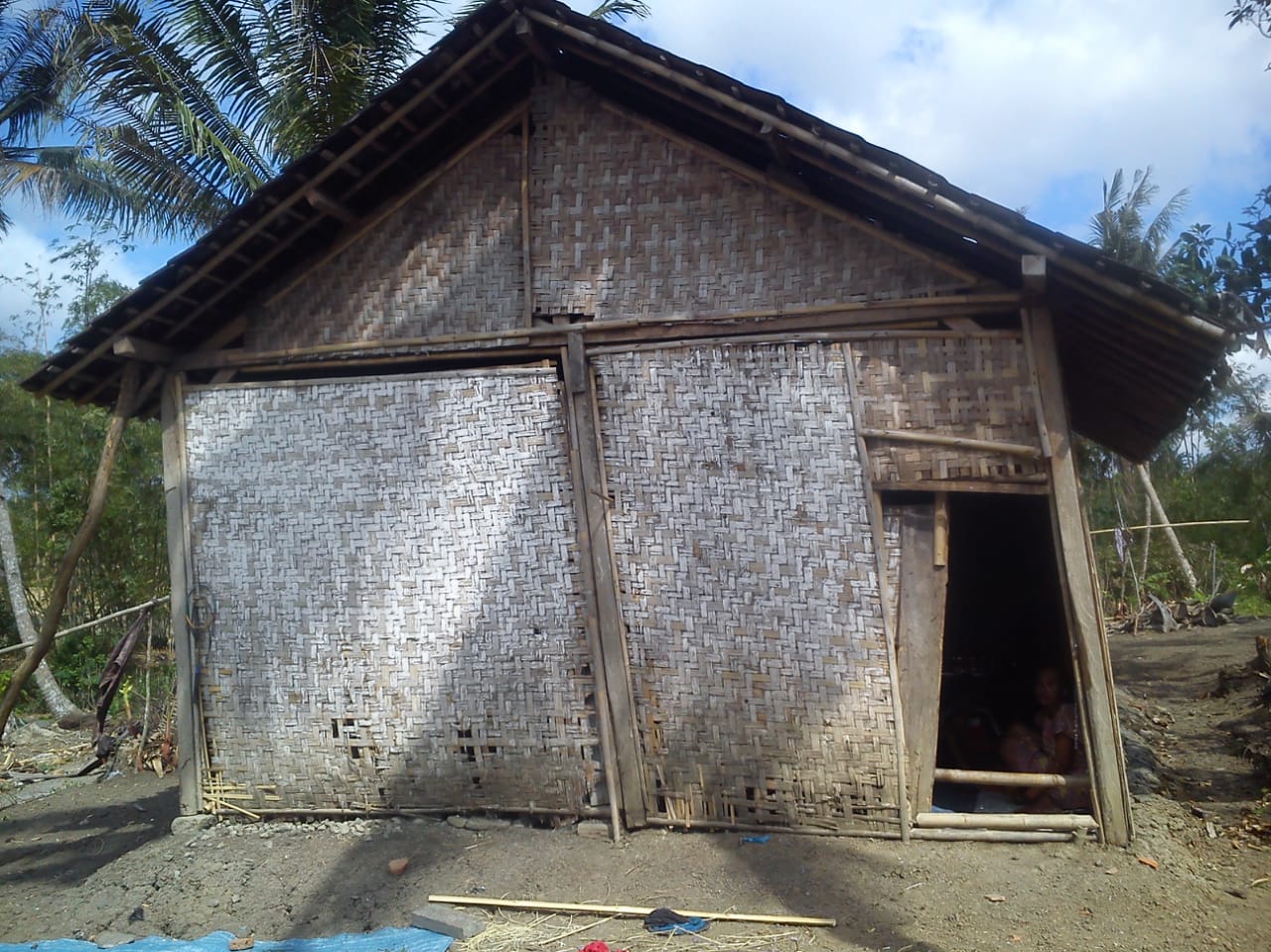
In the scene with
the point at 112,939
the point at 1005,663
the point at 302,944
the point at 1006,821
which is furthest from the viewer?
the point at 1005,663

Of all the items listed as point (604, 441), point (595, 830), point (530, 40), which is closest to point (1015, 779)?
point (595, 830)

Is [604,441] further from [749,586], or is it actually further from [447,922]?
[447,922]

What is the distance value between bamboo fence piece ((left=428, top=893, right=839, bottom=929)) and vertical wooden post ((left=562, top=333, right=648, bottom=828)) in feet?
2.67

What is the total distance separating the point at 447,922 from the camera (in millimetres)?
4637

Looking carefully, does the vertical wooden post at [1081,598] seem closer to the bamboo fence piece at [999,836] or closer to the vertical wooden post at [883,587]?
the bamboo fence piece at [999,836]

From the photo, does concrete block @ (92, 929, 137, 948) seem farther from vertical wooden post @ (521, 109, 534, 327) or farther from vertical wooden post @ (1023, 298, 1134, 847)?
vertical wooden post @ (1023, 298, 1134, 847)

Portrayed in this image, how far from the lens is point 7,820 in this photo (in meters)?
8.22

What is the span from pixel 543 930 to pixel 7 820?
6126 millimetres

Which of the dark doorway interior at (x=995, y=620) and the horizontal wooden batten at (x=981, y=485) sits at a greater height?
the horizontal wooden batten at (x=981, y=485)

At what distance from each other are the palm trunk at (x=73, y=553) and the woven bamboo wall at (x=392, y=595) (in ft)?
1.40

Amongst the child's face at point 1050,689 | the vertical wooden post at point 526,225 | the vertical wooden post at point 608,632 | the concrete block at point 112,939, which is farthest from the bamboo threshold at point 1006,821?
the concrete block at point 112,939

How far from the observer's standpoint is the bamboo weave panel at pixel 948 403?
5109mm

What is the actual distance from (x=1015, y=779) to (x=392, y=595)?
367cm

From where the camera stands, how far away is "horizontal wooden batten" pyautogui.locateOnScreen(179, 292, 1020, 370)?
205 inches
